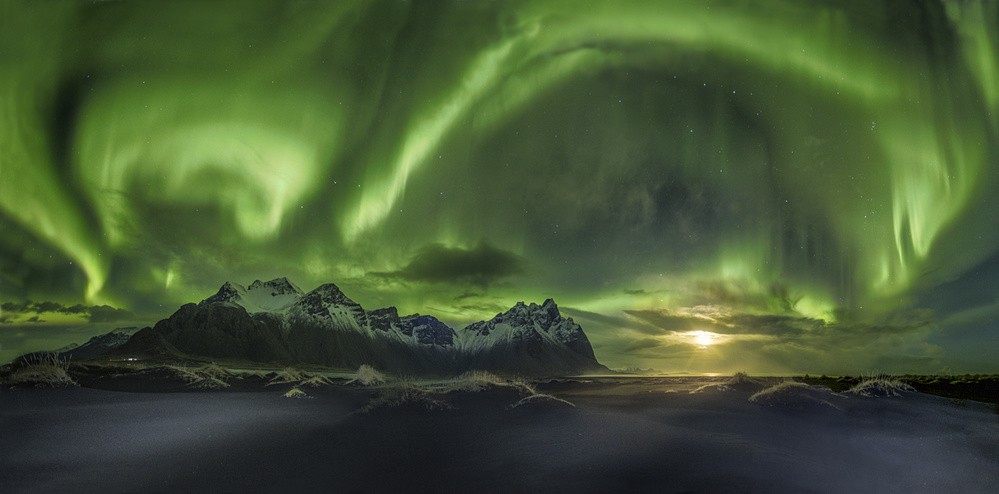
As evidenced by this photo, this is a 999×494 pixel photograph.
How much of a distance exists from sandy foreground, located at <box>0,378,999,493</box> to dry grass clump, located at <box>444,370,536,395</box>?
7.01ft

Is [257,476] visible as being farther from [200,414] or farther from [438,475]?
[200,414]

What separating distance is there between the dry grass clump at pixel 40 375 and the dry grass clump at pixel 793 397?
5433cm

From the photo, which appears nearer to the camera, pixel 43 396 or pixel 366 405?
pixel 366 405

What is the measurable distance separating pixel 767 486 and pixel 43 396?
44740mm

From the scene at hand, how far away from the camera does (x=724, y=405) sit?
26.9 meters

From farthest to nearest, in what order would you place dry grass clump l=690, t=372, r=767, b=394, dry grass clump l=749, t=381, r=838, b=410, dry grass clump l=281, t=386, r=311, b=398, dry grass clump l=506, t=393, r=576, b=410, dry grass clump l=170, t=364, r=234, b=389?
dry grass clump l=170, t=364, r=234, b=389
dry grass clump l=690, t=372, r=767, b=394
dry grass clump l=281, t=386, r=311, b=398
dry grass clump l=749, t=381, r=838, b=410
dry grass clump l=506, t=393, r=576, b=410

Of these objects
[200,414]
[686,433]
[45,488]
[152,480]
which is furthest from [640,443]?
[200,414]

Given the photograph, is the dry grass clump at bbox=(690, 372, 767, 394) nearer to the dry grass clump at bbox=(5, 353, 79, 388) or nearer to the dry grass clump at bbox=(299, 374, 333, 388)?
the dry grass clump at bbox=(299, 374, 333, 388)

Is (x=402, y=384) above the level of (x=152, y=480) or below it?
above

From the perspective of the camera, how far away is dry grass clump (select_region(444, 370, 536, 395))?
3097 cm

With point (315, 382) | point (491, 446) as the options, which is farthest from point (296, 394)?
point (491, 446)

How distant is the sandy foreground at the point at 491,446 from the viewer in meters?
14.9

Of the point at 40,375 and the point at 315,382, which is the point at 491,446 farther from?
the point at 40,375

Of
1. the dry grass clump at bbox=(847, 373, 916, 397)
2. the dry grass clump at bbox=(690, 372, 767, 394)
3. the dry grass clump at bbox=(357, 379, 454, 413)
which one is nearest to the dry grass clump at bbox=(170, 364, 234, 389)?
the dry grass clump at bbox=(357, 379, 454, 413)
